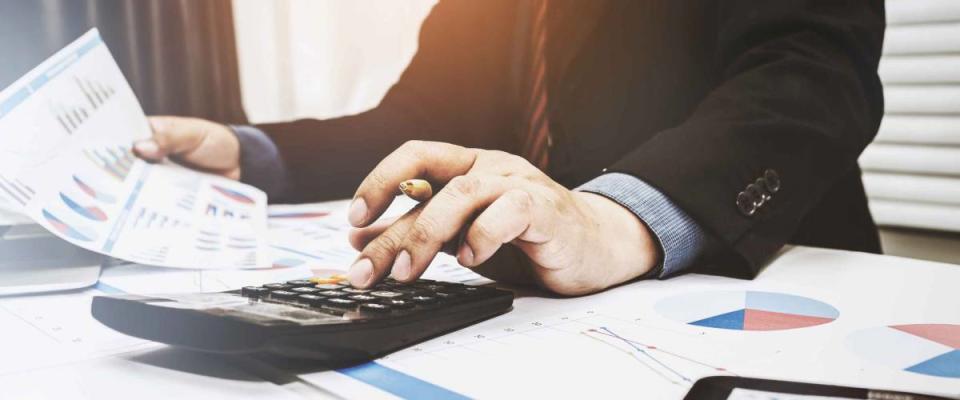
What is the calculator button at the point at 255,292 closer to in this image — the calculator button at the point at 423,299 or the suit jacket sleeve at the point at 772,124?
the calculator button at the point at 423,299

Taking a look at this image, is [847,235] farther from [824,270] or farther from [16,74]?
[16,74]

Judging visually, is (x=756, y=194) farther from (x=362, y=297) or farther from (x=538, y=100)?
(x=362, y=297)

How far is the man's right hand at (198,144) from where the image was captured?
0.72m

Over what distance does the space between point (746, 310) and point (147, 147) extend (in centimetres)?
57

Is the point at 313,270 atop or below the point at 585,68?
below

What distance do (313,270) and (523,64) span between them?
238 millimetres

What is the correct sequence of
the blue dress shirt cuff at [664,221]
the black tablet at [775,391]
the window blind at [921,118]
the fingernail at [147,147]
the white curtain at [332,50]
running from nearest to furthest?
the black tablet at [775,391] < the blue dress shirt cuff at [664,221] < the white curtain at [332,50] < the fingernail at [147,147] < the window blind at [921,118]

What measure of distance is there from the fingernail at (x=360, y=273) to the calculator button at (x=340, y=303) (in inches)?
1.3

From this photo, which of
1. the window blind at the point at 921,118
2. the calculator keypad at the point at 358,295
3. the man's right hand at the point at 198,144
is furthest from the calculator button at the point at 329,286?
the window blind at the point at 921,118

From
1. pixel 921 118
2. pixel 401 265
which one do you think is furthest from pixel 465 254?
pixel 921 118

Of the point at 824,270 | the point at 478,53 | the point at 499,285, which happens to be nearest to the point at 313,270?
the point at 499,285

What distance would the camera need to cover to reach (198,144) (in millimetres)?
749

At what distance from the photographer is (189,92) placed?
2.55ft

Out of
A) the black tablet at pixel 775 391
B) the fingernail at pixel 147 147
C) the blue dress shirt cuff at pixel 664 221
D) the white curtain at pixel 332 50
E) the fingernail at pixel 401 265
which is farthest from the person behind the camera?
the fingernail at pixel 147 147
